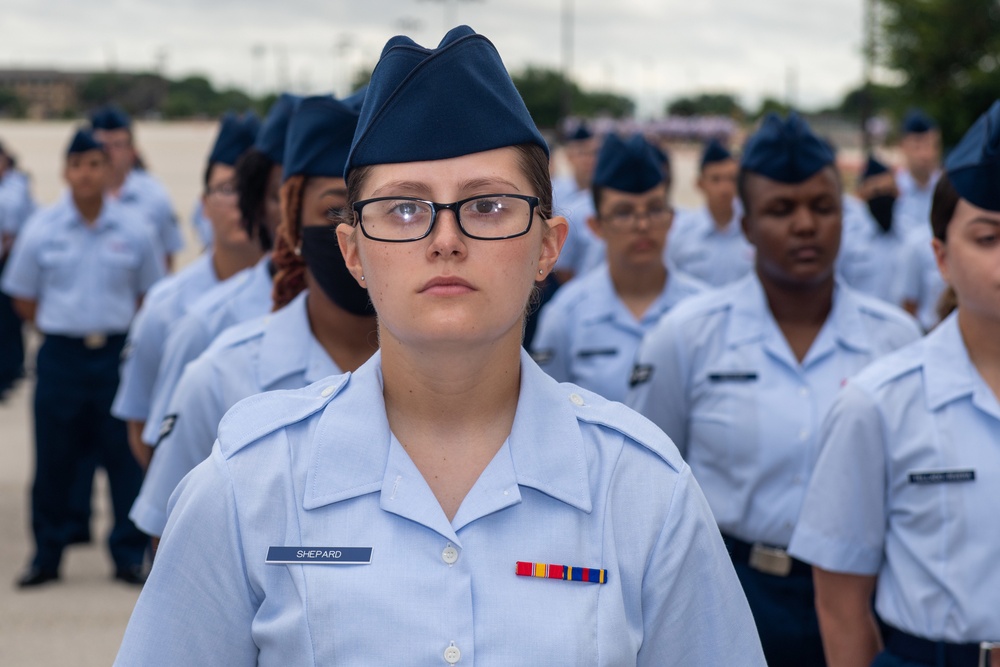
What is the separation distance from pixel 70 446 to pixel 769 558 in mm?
4537

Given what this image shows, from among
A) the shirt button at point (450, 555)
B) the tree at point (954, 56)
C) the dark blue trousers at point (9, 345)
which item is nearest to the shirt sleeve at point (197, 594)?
the shirt button at point (450, 555)

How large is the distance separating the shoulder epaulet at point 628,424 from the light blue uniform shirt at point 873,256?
22.3ft

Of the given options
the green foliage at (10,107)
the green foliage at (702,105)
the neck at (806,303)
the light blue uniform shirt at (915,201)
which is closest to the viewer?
the neck at (806,303)

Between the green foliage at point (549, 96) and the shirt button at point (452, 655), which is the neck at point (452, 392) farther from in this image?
the green foliage at point (549, 96)

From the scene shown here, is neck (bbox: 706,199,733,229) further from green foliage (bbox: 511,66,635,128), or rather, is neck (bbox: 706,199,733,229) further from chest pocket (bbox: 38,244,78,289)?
green foliage (bbox: 511,66,635,128)

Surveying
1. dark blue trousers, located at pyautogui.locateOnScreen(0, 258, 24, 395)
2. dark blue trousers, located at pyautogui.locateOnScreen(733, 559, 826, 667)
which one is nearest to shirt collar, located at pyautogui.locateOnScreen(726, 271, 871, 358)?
dark blue trousers, located at pyautogui.locateOnScreen(733, 559, 826, 667)

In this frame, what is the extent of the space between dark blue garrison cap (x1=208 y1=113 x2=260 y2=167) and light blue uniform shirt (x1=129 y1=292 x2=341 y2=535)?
249cm

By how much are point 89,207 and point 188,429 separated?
4.96 meters

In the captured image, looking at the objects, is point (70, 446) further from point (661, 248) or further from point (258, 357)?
point (258, 357)

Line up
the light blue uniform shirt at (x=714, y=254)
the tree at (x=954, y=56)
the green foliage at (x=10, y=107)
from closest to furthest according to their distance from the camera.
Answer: the light blue uniform shirt at (x=714, y=254)
the tree at (x=954, y=56)
the green foliage at (x=10, y=107)

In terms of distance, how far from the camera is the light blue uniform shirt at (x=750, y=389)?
152 inches

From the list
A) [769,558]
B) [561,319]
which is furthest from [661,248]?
[769,558]

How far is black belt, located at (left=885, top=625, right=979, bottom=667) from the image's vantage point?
2.80 meters

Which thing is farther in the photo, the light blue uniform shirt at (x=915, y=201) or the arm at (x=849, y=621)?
the light blue uniform shirt at (x=915, y=201)
